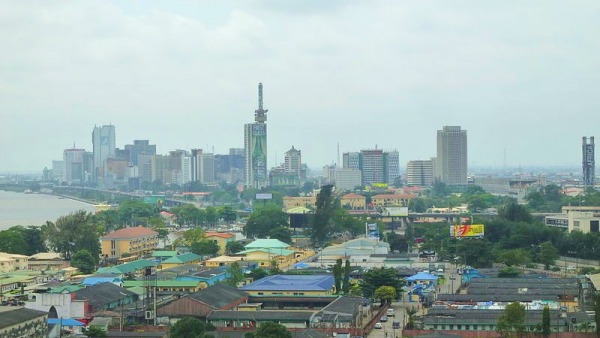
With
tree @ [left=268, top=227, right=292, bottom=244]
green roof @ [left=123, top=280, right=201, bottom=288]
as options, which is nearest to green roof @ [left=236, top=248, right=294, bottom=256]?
tree @ [left=268, top=227, right=292, bottom=244]

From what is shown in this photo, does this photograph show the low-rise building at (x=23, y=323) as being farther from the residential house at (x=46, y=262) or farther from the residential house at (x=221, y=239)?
the residential house at (x=221, y=239)

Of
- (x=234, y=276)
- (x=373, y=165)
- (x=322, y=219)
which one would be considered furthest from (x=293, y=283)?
(x=373, y=165)

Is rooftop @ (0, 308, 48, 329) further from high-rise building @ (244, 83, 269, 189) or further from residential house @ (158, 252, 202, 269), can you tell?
high-rise building @ (244, 83, 269, 189)

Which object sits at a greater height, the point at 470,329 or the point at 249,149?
the point at 249,149

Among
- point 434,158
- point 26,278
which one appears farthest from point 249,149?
point 26,278

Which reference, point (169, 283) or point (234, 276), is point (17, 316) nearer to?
point (169, 283)

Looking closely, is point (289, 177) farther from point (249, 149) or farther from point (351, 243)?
point (351, 243)
